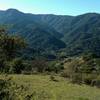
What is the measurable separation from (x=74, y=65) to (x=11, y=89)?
56.7 metres

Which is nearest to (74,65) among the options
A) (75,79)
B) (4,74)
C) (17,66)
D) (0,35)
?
(17,66)

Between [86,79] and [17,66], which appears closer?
[86,79]

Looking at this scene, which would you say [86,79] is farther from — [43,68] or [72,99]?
[72,99]

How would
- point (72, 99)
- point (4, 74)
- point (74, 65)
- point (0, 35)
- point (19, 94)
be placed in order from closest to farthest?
1. point (19, 94)
2. point (4, 74)
3. point (0, 35)
4. point (72, 99)
5. point (74, 65)

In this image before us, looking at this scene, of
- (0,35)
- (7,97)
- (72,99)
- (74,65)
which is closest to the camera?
(7,97)

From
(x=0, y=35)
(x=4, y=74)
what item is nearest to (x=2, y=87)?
(x=4, y=74)

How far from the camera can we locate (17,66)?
2274 inches

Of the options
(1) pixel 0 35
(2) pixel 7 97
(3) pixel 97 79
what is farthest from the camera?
(3) pixel 97 79

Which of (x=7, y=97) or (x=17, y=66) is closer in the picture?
(x=7, y=97)

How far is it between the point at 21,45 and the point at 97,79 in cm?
1595

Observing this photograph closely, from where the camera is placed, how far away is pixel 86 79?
48531 mm

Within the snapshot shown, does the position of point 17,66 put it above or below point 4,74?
below

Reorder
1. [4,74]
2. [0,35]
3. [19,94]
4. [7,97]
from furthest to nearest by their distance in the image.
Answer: [0,35] → [4,74] → [19,94] → [7,97]

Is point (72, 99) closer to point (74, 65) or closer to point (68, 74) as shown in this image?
point (68, 74)
